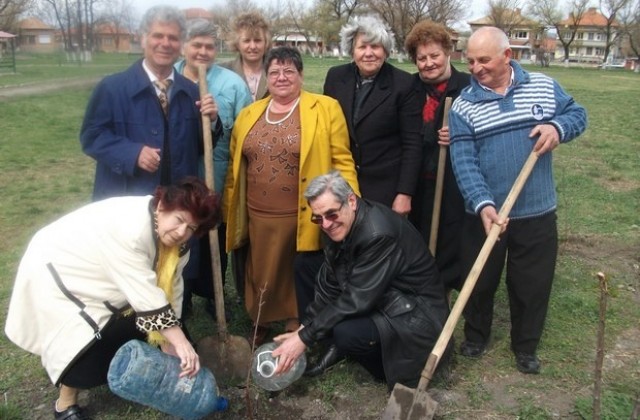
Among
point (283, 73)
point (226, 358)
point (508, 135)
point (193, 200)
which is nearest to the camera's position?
point (193, 200)

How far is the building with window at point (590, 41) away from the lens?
8117 cm

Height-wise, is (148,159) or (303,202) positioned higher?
(148,159)

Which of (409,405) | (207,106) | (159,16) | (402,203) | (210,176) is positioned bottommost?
(409,405)

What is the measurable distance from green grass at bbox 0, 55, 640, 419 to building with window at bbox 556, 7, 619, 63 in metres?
79.3

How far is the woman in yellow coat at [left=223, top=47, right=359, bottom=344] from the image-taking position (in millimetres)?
3225

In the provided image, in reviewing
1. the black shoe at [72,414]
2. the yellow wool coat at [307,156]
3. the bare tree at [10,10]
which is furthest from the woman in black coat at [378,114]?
the bare tree at [10,10]

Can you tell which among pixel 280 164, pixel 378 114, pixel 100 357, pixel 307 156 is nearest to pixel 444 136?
pixel 378 114

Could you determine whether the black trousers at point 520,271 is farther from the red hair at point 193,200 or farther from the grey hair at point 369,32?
the red hair at point 193,200

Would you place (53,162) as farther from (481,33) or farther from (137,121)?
(481,33)

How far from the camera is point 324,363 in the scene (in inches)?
133

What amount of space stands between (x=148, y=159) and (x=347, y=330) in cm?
134

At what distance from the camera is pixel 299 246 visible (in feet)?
11.1

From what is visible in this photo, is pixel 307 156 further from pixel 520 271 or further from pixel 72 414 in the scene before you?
pixel 72 414

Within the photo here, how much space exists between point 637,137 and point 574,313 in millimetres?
9587
